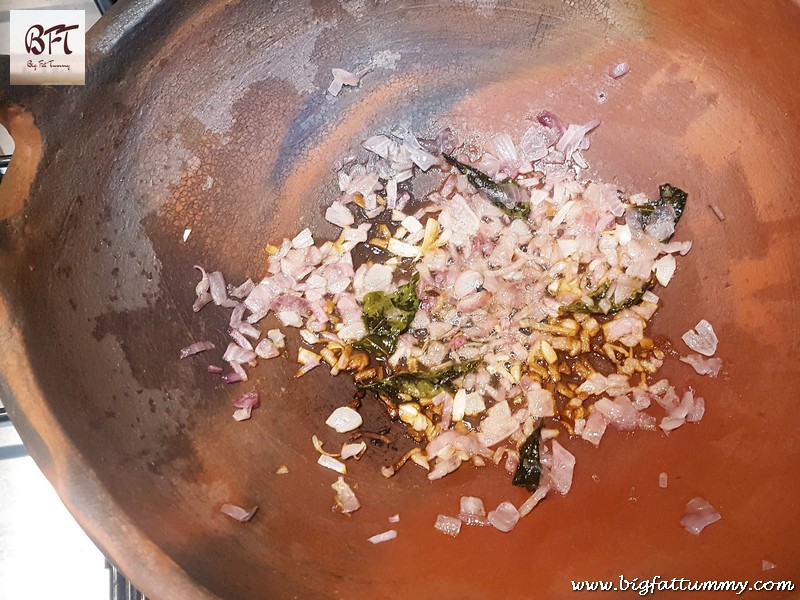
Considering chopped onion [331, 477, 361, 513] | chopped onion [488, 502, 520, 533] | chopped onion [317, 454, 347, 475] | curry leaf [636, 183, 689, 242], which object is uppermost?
curry leaf [636, 183, 689, 242]

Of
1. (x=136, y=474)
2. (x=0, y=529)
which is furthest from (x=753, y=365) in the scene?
(x=0, y=529)

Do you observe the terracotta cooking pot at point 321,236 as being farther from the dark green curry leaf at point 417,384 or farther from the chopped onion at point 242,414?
the dark green curry leaf at point 417,384

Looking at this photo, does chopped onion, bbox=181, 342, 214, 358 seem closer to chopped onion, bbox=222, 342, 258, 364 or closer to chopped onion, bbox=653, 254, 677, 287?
chopped onion, bbox=222, 342, 258, 364

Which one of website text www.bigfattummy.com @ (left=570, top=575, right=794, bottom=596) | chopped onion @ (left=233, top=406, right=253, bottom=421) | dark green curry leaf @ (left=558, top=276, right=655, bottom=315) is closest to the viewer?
website text www.bigfattummy.com @ (left=570, top=575, right=794, bottom=596)

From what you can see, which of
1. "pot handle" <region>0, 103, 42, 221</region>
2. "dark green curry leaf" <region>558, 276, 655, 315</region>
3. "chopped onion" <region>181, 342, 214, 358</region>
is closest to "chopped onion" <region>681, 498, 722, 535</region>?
"dark green curry leaf" <region>558, 276, 655, 315</region>

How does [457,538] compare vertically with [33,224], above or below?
below

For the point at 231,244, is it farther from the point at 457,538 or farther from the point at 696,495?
the point at 696,495

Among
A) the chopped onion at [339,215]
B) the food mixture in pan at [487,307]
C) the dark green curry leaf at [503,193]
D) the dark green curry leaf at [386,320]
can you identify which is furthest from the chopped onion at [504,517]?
the chopped onion at [339,215]
